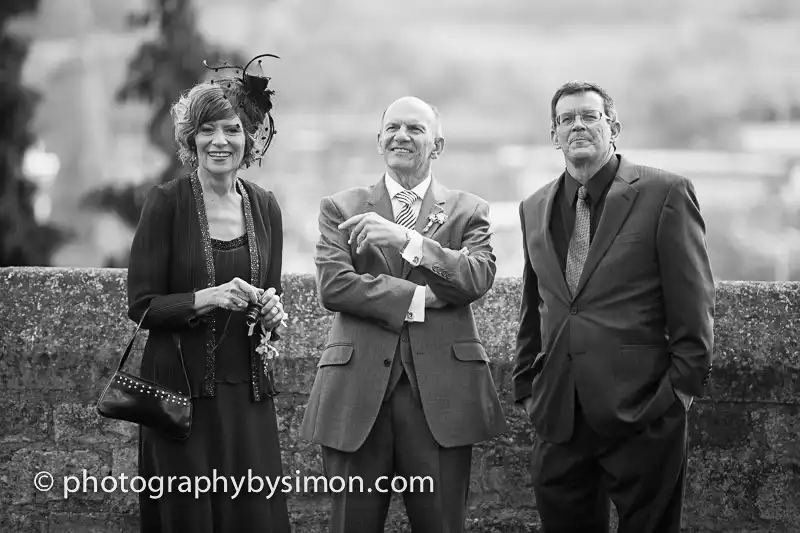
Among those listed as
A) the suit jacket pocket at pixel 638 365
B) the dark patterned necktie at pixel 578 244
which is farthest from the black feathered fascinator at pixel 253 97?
the suit jacket pocket at pixel 638 365

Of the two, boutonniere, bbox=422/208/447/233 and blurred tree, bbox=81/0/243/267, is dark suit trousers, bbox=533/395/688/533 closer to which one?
boutonniere, bbox=422/208/447/233

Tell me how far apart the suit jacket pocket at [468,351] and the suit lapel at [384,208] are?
1.11 ft

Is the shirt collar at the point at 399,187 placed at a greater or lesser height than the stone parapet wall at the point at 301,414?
greater

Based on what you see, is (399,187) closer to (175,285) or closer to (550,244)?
(550,244)

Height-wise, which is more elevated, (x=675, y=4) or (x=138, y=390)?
(x=675, y=4)

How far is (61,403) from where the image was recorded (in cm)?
416

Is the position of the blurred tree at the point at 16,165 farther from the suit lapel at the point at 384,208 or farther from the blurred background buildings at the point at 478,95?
the suit lapel at the point at 384,208

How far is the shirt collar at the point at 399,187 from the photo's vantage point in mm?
3664

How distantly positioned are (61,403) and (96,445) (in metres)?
0.23

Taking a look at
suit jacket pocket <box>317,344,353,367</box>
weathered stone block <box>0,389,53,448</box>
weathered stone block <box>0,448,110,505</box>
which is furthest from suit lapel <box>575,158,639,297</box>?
weathered stone block <box>0,389,53,448</box>

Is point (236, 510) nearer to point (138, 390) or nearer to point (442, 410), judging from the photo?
point (138, 390)

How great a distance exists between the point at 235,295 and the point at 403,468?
841 millimetres

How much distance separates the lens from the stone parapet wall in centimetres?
402

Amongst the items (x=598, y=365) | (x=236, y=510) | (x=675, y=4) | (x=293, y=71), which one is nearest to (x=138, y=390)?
(x=236, y=510)
